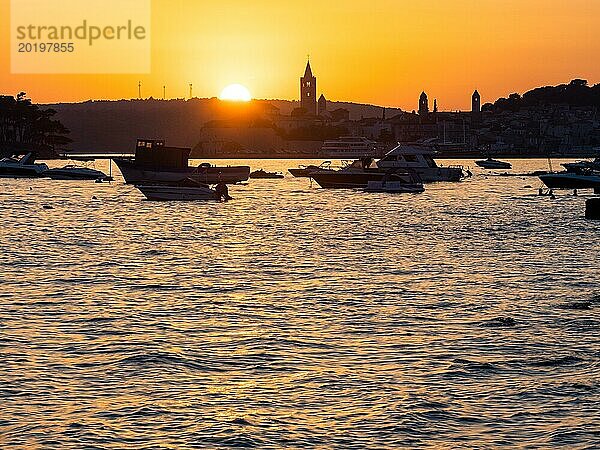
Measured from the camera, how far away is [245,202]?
82812mm

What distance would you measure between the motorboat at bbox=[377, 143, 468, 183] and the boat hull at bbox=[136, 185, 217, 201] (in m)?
25.4

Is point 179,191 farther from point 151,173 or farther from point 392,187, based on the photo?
point 392,187

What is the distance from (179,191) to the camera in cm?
7594

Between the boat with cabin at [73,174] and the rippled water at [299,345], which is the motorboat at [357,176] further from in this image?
the rippled water at [299,345]

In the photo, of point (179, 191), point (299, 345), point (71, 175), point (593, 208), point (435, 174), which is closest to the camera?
point (299, 345)

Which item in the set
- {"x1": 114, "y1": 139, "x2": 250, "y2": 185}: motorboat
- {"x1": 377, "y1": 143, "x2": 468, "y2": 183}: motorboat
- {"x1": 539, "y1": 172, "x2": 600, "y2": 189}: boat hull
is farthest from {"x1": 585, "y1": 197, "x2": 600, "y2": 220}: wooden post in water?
{"x1": 377, "y1": 143, "x2": 468, "y2": 183}: motorboat

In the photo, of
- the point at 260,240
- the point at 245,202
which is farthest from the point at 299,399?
the point at 245,202

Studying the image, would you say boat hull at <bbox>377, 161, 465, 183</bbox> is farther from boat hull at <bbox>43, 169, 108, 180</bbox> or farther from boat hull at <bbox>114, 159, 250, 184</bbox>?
boat hull at <bbox>43, 169, 108, 180</bbox>

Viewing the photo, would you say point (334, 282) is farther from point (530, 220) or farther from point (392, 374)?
point (530, 220)

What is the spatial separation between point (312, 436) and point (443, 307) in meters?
10.7

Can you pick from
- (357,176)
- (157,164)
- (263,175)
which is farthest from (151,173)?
(263,175)

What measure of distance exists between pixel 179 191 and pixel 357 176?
68.0ft

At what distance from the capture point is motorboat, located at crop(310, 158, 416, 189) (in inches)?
3570

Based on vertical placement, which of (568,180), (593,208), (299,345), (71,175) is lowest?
(299,345)
